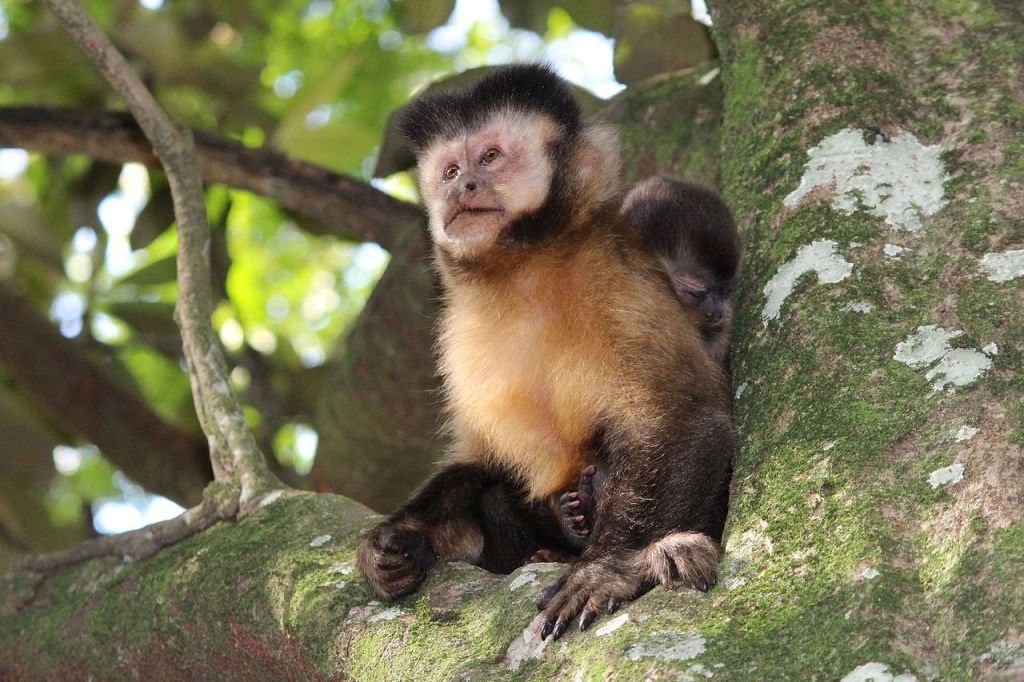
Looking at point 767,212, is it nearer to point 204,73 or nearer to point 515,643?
point 515,643

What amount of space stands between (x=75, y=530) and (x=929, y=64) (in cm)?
446

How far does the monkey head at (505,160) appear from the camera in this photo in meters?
3.53

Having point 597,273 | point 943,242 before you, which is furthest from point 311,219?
point 943,242

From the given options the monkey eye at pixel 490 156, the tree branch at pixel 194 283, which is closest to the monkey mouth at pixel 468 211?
the monkey eye at pixel 490 156

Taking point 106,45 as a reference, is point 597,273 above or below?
below

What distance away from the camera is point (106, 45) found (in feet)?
12.1

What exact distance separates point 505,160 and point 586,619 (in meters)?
1.83

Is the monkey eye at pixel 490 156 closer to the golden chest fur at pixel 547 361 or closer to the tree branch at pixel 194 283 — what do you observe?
the golden chest fur at pixel 547 361

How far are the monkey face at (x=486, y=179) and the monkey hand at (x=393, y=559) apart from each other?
891 millimetres

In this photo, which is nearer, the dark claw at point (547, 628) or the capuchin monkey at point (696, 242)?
the dark claw at point (547, 628)

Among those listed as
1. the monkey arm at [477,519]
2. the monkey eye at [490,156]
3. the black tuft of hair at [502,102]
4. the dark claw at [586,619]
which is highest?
the black tuft of hair at [502,102]

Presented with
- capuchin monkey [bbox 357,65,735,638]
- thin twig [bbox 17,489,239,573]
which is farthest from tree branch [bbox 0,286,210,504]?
capuchin monkey [bbox 357,65,735,638]

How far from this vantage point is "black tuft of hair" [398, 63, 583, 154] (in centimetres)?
381

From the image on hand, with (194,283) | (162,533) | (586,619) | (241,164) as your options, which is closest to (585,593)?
(586,619)
